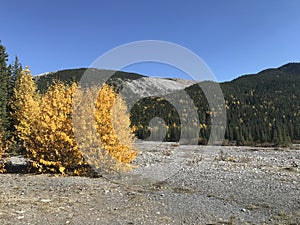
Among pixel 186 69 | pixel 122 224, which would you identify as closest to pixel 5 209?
pixel 122 224

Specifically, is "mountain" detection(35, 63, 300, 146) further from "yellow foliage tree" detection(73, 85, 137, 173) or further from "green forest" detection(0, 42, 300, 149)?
"yellow foliage tree" detection(73, 85, 137, 173)

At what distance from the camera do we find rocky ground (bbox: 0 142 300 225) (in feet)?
31.1

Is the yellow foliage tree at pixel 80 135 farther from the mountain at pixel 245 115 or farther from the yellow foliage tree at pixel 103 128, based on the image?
the mountain at pixel 245 115

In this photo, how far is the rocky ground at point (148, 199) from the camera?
31.1ft

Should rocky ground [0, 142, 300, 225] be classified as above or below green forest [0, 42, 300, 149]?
below

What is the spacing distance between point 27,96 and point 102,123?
23652mm

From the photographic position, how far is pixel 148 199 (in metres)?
12.1

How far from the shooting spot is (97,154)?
54.6ft

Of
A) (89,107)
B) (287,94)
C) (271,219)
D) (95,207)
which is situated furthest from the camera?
(287,94)

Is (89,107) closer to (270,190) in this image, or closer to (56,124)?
(56,124)

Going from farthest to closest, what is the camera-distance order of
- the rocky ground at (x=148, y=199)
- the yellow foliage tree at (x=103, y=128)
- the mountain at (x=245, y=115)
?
the mountain at (x=245, y=115), the yellow foliage tree at (x=103, y=128), the rocky ground at (x=148, y=199)

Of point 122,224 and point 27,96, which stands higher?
point 27,96

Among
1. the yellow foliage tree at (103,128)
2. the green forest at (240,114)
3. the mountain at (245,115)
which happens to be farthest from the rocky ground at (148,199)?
the mountain at (245,115)

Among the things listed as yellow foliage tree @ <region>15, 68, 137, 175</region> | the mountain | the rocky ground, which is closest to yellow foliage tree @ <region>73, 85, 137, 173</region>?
yellow foliage tree @ <region>15, 68, 137, 175</region>
